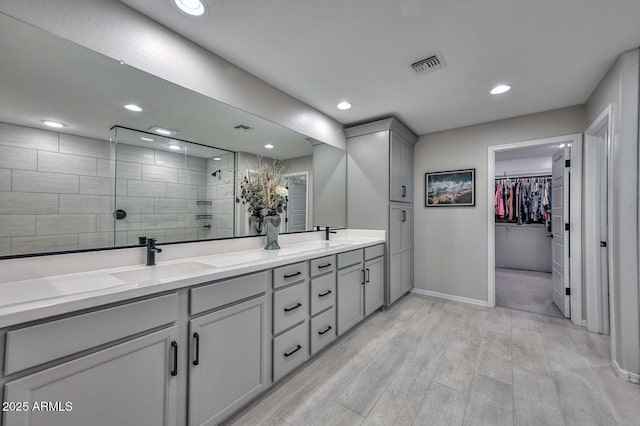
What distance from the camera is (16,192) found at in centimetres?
123

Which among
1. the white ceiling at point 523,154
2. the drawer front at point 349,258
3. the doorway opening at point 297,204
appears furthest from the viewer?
the white ceiling at point 523,154

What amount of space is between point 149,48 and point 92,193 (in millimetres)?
942

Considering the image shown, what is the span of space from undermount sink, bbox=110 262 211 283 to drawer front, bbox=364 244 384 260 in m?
1.71

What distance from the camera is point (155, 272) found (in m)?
1.60

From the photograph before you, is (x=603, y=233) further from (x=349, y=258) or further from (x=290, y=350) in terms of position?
(x=290, y=350)

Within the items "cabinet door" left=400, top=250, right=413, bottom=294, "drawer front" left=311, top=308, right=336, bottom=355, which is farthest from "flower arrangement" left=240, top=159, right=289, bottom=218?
"cabinet door" left=400, top=250, right=413, bottom=294

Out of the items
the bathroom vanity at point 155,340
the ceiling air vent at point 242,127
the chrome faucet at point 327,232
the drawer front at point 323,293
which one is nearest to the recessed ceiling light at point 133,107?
the ceiling air vent at point 242,127

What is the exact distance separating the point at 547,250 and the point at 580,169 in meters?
3.37

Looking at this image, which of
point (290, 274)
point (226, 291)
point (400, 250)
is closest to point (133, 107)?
point (226, 291)

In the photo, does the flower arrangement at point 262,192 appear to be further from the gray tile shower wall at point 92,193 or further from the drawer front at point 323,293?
the drawer front at point 323,293

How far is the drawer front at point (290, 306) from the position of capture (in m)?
1.76

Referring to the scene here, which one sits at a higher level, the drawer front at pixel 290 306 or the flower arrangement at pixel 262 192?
the flower arrangement at pixel 262 192

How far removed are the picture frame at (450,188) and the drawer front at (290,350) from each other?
2709mm

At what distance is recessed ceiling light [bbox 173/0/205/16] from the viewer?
1.47 metres
